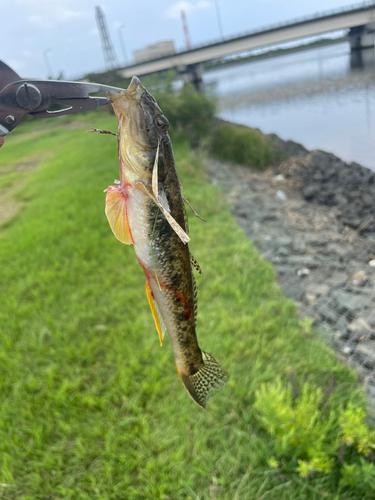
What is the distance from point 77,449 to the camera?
2.82 m

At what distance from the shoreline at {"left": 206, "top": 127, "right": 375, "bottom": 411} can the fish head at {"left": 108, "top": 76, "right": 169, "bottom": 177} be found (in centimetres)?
315

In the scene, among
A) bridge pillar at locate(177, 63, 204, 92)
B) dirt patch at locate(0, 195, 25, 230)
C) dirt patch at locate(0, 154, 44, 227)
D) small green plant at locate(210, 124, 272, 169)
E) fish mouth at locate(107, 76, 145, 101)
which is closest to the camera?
fish mouth at locate(107, 76, 145, 101)

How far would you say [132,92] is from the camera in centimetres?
112

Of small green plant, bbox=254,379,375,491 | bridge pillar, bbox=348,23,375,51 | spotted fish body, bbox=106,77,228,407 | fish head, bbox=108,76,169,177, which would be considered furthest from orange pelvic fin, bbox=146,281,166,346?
bridge pillar, bbox=348,23,375,51

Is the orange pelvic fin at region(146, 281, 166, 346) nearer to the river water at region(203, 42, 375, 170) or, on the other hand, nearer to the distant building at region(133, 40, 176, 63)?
the river water at region(203, 42, 375, 170)

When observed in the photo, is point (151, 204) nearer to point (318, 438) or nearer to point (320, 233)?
point (318, 438)

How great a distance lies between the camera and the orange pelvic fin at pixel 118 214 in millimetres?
1149

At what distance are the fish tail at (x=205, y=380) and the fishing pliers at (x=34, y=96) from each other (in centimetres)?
119

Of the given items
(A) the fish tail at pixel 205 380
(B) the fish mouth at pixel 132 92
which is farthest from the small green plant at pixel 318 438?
(B) the fish mouth at pixel 132 92

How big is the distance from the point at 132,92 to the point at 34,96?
1.19 feet

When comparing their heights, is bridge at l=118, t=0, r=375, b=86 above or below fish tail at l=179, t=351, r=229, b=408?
above

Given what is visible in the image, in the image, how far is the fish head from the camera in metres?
1.12

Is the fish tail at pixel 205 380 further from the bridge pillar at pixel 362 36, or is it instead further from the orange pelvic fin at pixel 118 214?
the bridge pillar at pixel 362 36

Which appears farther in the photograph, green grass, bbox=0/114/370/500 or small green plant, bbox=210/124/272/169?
small green plant, bbox=210/124/272/169
